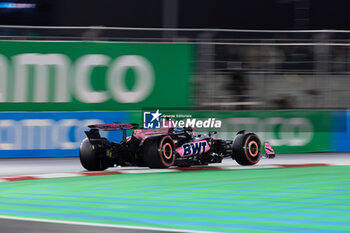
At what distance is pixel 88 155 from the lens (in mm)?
13289

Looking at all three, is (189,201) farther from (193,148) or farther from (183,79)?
(183,79)

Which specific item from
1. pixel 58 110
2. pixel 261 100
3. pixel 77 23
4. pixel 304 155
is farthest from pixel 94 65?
pixel 77 23

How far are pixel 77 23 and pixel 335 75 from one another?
513 inches

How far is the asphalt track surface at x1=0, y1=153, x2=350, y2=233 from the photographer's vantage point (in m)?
7.50

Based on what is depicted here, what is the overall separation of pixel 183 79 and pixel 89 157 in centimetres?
438

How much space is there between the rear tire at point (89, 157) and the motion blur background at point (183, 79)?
2761 millimetres

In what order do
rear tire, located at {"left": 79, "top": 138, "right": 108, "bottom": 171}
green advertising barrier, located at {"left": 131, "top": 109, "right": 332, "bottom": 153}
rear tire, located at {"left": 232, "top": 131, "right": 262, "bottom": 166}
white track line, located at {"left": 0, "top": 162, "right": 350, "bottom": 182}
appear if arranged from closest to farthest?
white track line, located at {"left": 0, "top": 162, "right": 350, "bottom": 182} < rear tire, located at {"left": 79, "top": 138, "right": 108, "bottom": 171} < rear tire, located at {"left": 232, "top": 131, "right": 262, "bottom": 166} < green advertising barrier, located at {"left": 131, "top": 109, "right": 332, "bottom": 153}

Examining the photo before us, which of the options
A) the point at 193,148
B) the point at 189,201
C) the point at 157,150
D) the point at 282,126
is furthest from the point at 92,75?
the point at 189,201

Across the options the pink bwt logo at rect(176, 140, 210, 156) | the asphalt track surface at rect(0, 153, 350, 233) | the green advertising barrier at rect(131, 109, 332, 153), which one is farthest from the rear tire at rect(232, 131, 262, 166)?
the green advertising barrier at rect(131, 109, 332, 153)

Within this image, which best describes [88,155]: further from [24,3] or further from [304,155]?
[24,3]

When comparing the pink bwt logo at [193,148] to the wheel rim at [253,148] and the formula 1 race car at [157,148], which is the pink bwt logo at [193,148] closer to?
the formula 1 race car at [157,148]

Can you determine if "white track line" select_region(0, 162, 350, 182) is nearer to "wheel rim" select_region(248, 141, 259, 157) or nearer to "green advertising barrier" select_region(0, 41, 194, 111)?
"wheel rim" select_region(248, 141, 259, 157)

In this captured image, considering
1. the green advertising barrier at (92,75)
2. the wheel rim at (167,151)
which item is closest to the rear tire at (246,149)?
the wheel rim at (167,151)

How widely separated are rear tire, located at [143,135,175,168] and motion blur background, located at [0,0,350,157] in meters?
3.47
